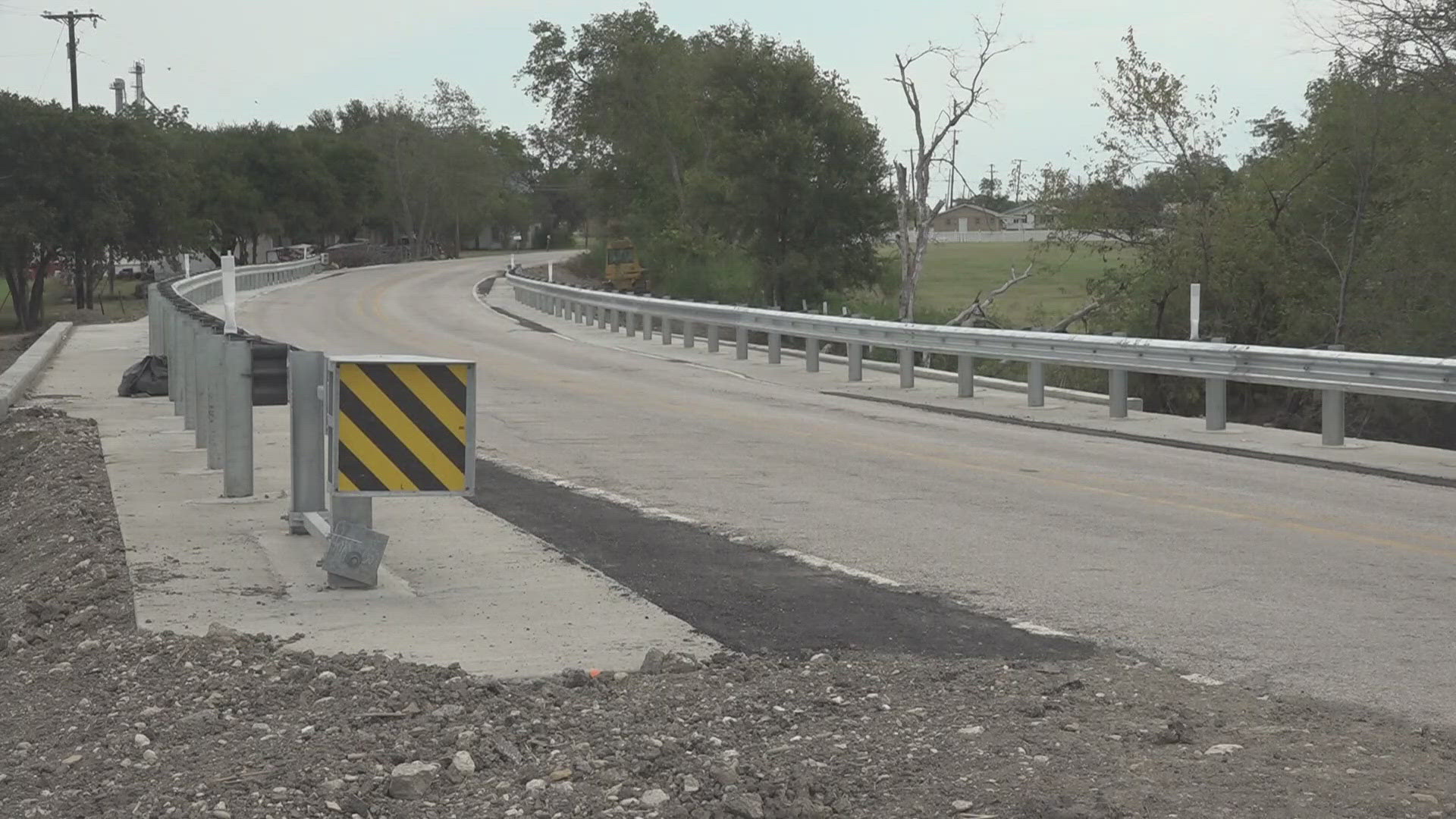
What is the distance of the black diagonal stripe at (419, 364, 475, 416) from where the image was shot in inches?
339

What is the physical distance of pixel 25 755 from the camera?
19.9 feet

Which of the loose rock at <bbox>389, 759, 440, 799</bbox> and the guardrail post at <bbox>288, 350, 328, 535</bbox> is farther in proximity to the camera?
the guardrail post at <bbox>288, 350, 328, 535</bbox>

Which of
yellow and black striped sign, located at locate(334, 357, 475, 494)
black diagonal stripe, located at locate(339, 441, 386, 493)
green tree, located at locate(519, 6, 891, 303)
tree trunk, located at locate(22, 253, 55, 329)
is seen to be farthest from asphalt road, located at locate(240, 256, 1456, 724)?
tree trunk, located at locate(22, 253, 55, 329)

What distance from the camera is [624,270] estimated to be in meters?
67.7

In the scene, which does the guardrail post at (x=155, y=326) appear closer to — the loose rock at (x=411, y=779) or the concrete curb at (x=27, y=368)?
the concrete curb at (x=27, y=368)

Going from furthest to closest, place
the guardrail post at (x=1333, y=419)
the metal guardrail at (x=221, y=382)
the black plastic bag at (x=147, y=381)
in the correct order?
the black plastic bag at (x=147, y=381) → the guardrail post at (x=1333, y=419) → the metal guardrail at (x=221, y=382)

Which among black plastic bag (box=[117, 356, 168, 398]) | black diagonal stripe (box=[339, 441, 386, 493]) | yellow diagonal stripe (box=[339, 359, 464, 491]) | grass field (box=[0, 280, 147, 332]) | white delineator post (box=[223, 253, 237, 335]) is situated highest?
white delineator post (box=[223, 253, 237, 335])

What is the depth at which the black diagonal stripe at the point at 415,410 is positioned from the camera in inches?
337

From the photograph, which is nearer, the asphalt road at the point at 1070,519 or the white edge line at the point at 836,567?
the asphalt road at the point at 1070,519

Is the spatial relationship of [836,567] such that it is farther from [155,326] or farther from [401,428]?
[155,326]

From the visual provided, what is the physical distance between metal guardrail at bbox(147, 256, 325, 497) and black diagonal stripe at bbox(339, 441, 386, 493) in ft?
8.08

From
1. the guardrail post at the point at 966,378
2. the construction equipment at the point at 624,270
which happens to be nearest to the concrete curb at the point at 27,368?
the guardrail post at the point at 966,378

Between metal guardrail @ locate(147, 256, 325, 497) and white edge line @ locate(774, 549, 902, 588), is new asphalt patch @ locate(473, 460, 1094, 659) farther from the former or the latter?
metal guardrail @ locate(147, 256, 325, 497)

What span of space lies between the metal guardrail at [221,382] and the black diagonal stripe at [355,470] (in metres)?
2.46
